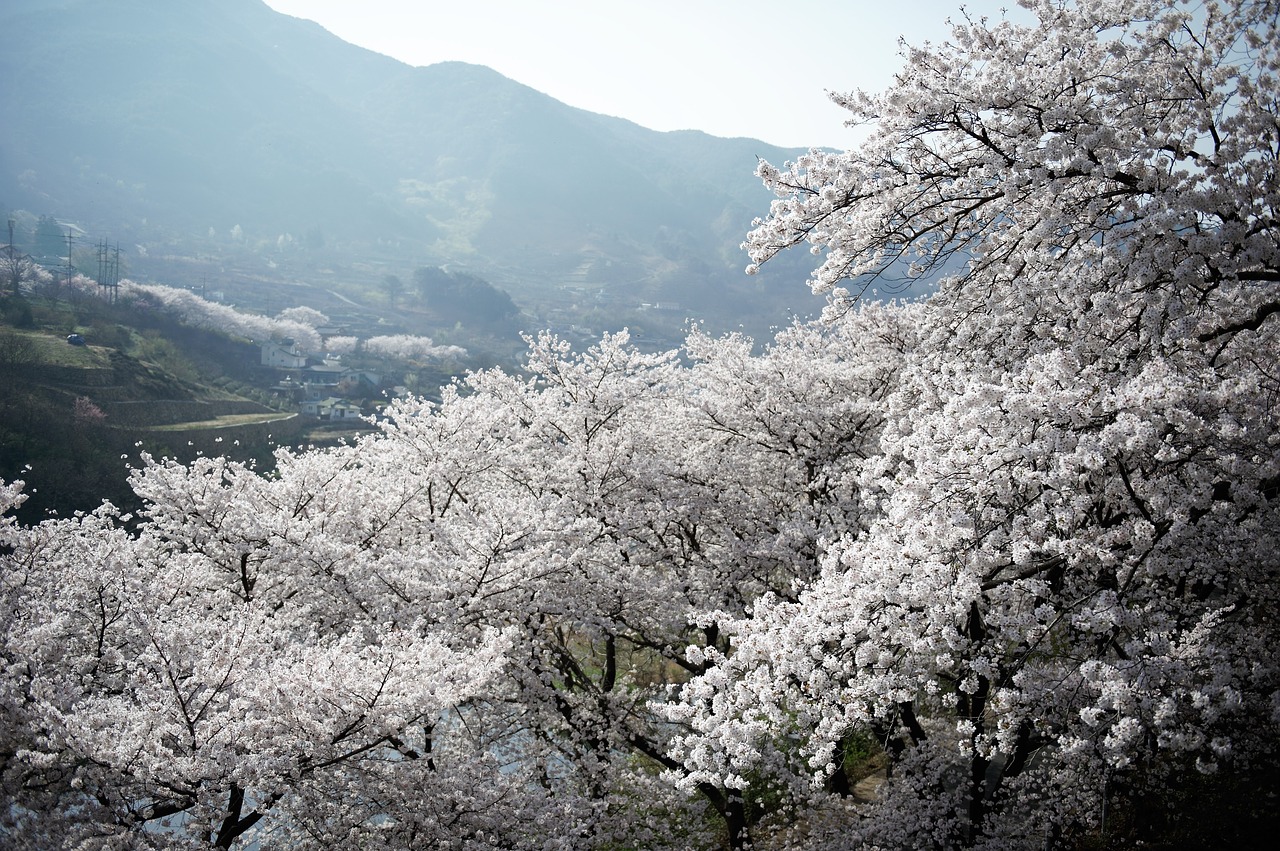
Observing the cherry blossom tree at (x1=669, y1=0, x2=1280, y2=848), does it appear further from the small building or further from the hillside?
the small building

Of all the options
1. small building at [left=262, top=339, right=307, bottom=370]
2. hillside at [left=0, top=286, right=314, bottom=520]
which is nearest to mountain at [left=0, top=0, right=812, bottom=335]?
small building at [left=262, top=339, right=307, bottom=370]

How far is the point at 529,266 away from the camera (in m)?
162

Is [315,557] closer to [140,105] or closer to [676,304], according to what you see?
[676,304]

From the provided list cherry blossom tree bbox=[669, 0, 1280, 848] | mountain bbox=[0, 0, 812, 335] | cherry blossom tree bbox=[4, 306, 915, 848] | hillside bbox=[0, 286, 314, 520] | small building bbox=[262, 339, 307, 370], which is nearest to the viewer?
cherry blossom tree bbox=[669, 0, 1280, 848]

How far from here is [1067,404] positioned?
4.98 metres

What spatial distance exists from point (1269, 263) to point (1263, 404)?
1.20 m

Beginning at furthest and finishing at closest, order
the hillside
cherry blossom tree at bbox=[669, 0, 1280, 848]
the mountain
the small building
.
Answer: the mountain → the small building → the hillside → cherry blossom tree at bbox=[669, 0, 1280, 848]

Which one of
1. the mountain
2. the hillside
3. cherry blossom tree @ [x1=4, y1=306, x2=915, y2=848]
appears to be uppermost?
the mountain

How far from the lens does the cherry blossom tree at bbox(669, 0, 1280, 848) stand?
503 cm

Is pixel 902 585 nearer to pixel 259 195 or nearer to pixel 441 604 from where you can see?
pixel 441 604

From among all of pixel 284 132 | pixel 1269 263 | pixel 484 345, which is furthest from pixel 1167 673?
pixel 284 132

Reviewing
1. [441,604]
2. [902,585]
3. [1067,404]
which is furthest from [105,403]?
[1067,404]

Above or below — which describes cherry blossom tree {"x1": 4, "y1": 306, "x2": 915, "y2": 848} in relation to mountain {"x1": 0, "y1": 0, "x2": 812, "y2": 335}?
below

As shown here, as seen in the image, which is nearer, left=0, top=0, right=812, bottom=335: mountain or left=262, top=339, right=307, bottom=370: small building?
left=262, top=339, right=307, bottom=370: small building
